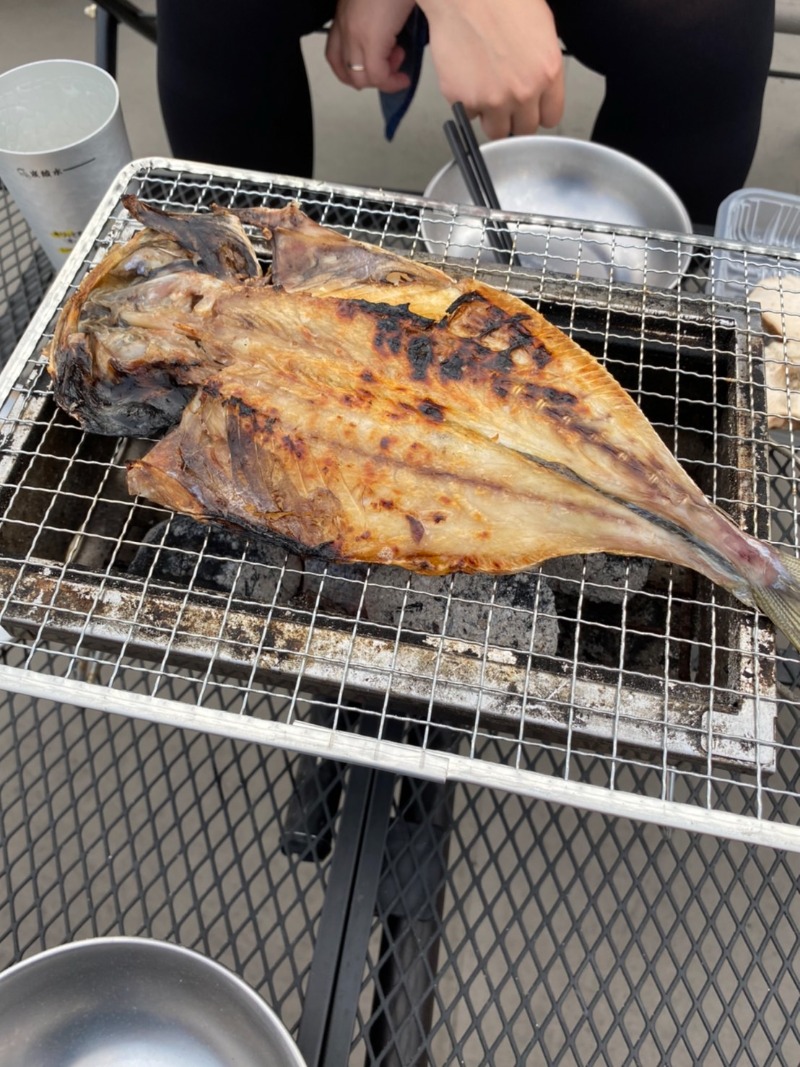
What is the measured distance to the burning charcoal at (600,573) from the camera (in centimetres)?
Answer: 191

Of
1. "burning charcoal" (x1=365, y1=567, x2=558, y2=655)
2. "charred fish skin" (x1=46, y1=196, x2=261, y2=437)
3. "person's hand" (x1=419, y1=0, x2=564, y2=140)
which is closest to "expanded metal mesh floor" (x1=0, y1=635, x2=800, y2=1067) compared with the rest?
"burning charcoal" (x1=365, y1=567, x2=558, y2=655)

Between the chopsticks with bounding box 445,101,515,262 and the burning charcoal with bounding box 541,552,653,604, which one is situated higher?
the chopsticks with bounding box 445,101,515,262

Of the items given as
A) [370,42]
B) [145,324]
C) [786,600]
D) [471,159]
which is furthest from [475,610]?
[370,42]

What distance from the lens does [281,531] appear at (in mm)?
1524

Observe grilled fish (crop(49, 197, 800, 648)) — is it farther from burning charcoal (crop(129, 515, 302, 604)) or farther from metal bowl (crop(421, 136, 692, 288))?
metal bowl (crop(421, 136, 692, 288))

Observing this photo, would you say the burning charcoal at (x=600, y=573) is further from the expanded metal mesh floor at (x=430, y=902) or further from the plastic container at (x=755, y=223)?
the plastic container at (x=755, y=223)

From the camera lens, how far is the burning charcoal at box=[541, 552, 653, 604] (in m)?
1.91

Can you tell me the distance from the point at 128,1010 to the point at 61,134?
2.44 m

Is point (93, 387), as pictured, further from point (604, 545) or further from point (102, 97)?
point (102, 97)

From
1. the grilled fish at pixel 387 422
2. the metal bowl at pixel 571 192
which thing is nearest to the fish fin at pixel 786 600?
the grilled fish at pixel 387 422

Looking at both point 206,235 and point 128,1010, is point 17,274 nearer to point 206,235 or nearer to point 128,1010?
point 206,235

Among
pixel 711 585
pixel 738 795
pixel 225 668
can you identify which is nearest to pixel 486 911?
pixel 225 668

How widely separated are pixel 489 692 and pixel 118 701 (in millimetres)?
670

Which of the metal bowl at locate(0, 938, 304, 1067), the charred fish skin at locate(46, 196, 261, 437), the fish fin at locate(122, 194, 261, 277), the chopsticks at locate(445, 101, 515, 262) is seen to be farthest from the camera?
the chopsticks at locate(445, 101, 515, 262)
